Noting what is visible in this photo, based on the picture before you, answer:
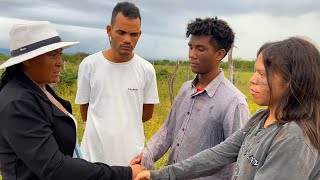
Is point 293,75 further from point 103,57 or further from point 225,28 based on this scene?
point 103,57

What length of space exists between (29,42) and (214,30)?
1157 millimetres

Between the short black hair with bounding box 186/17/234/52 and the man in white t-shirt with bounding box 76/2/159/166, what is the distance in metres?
0.65

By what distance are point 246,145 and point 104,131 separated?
1.50 m

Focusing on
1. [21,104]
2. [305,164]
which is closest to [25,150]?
[21,104]

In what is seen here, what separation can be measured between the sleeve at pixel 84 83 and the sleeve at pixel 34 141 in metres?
1.29

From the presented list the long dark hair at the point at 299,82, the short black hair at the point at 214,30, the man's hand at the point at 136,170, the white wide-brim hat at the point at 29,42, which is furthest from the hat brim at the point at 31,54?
the long dark hair at the point at 299,82

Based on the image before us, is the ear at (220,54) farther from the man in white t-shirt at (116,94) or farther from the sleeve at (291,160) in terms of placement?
the sleeve at (291,160)

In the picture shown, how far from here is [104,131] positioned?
3.14 metres

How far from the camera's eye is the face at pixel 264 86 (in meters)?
1.72

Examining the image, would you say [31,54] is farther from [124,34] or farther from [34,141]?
[124,34]

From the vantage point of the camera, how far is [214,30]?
2639 millimetres

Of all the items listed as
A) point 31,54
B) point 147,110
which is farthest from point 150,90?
point 31,54

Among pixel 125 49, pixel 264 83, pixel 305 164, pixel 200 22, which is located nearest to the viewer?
pixel 305 164

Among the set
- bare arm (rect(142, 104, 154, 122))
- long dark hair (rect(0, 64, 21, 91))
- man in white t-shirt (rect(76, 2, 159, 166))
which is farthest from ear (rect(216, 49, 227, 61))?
long dark hair (rect(0, 64, 21, 91))
